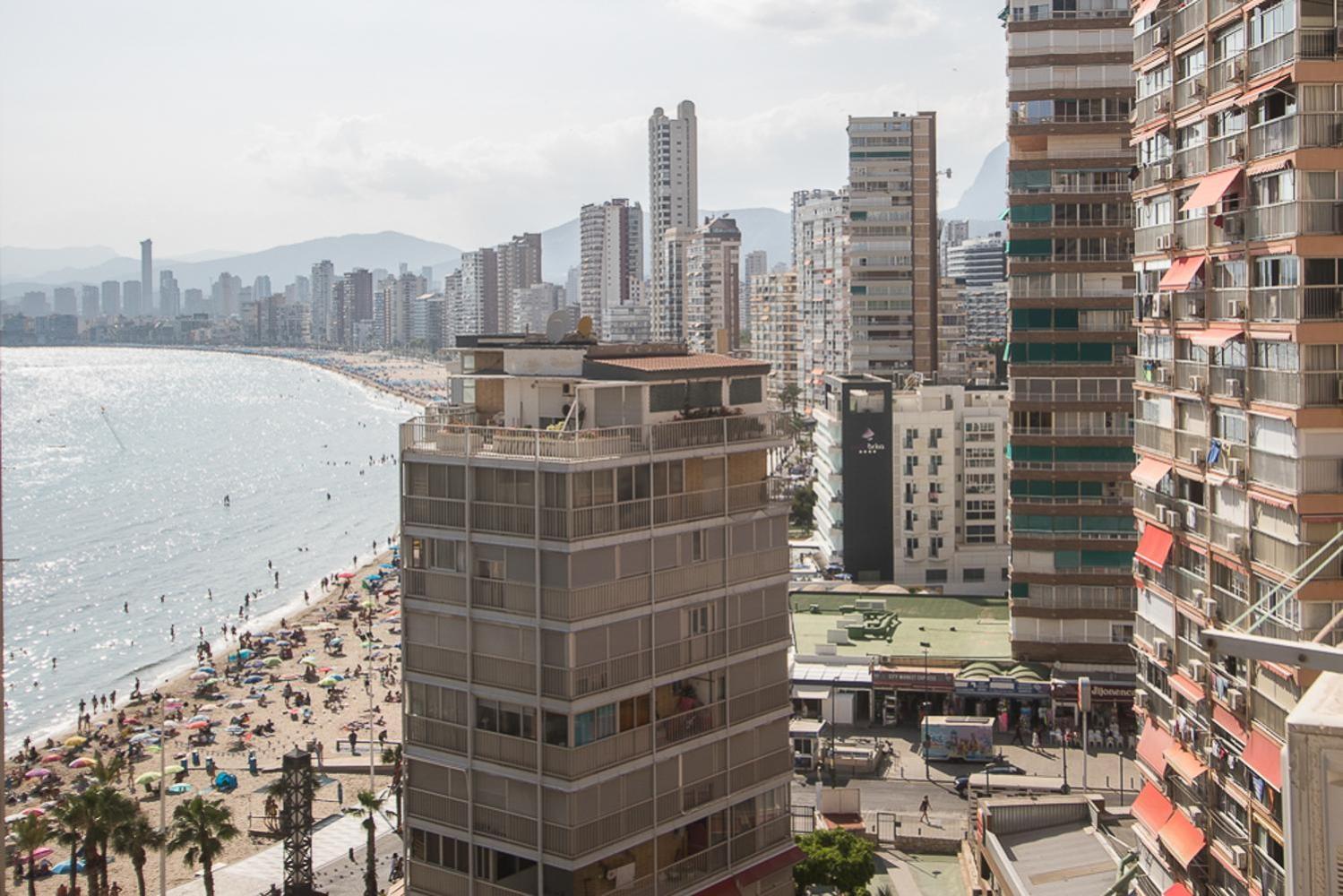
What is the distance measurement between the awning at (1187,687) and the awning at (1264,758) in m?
1.87

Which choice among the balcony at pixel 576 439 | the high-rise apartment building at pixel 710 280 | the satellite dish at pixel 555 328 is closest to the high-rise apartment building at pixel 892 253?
the high-rise apartment building at pixel 710 280

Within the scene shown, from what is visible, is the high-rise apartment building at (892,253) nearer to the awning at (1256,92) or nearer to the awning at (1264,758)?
the awning at (1256,92)

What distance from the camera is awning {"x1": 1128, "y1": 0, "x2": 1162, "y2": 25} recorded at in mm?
21750

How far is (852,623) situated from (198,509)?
90.9 meters

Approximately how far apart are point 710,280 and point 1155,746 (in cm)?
A: 16125

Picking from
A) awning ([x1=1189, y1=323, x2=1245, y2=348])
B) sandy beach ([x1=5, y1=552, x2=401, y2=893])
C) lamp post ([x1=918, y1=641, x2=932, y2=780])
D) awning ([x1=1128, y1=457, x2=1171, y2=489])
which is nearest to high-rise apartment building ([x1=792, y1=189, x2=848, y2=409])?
sandy beach ([x1=5, y1=552, x2=401, y2=893])

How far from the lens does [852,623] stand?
5656cm

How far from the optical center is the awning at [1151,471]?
21.2 metres

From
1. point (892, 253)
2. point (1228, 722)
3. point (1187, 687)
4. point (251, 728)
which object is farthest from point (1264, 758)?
point (892, 253)

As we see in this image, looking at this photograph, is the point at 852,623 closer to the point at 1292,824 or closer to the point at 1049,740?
the point at 1049,740

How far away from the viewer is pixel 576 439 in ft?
72.1

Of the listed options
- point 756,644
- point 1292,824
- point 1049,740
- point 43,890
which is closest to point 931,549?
point 1049,740

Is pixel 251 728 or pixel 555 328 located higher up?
pixel 555 328

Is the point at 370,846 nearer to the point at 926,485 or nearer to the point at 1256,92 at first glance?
the point at 1256,92
